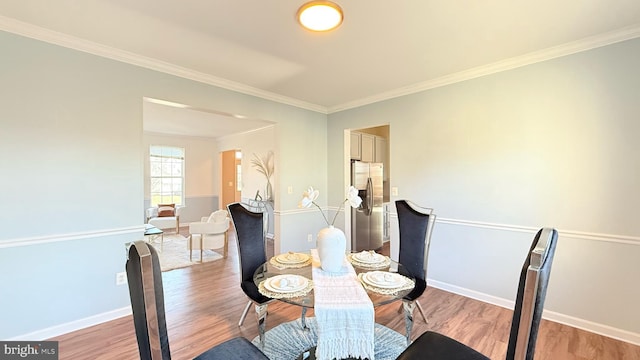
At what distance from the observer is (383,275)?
67.9 inches

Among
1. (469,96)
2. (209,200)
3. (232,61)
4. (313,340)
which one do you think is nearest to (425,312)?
(313,340)

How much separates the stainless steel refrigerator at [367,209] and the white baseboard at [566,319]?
5.05 ft

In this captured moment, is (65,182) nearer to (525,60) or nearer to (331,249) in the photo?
(331,249)

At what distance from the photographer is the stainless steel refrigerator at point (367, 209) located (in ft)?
14.6

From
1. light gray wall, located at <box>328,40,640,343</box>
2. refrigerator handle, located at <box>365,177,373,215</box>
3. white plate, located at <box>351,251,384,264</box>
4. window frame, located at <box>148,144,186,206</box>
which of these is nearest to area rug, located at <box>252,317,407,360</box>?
white plate, located at <box>351,251,384,264</box>

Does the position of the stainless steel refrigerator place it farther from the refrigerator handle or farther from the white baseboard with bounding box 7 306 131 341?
the white baseboard with bounding box 7 306 131 341

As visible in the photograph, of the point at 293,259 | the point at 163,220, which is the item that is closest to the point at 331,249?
the point at 293,259

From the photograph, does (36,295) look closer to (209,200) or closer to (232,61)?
(232,61)

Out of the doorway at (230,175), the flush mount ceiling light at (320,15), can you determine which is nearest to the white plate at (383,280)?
the flush mount ceiling light at (320,15)

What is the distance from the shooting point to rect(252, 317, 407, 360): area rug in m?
2.01

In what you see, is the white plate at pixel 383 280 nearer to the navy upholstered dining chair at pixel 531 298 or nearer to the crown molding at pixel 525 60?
the navy upholstered dining chair at pixel 531 298

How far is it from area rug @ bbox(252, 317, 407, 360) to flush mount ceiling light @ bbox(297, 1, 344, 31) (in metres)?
2.29

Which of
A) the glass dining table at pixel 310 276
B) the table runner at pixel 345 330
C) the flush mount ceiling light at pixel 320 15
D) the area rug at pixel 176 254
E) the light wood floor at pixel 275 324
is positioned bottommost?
the light wood floor at pixel 275 324

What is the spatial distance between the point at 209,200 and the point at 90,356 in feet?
19.9
